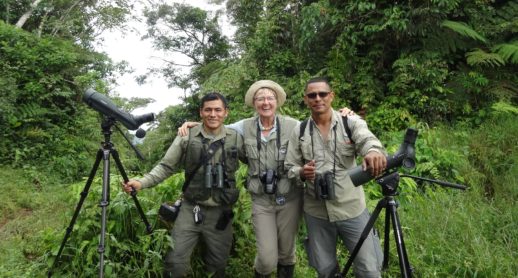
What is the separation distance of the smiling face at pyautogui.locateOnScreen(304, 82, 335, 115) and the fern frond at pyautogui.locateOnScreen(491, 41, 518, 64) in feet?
19.0

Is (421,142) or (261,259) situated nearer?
(261,259)

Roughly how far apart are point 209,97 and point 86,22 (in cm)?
1466

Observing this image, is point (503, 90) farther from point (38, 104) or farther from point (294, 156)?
point (38, 104)

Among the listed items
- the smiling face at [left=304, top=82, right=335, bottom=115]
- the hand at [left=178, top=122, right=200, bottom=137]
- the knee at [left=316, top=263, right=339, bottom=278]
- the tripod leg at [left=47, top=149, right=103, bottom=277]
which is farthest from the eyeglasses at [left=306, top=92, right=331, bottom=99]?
the tripod leg at [left=47, top=149, right=103, bottom=277]

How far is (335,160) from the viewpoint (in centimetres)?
313

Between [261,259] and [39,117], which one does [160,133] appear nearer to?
[39,117]

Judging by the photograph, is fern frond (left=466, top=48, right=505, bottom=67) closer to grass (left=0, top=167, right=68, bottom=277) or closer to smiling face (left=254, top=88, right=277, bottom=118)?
smiling face (left=254, top=88, right=277, bottom=118)

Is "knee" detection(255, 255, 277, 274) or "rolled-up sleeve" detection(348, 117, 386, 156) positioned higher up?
"rolled-up sleeve" detection(348, 117, 386, 156)

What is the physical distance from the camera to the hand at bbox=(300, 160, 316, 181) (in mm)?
2877

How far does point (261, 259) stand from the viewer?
11.3ft

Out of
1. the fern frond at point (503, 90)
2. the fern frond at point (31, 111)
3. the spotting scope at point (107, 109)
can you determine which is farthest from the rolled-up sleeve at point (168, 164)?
the fern frond at point (31, 111)

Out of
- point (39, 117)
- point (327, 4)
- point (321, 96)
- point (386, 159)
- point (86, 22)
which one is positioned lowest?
point (386, 159)

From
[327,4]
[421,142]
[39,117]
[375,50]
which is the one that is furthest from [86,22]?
Result: [421,142]

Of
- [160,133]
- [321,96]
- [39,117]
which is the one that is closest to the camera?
[321,96]
